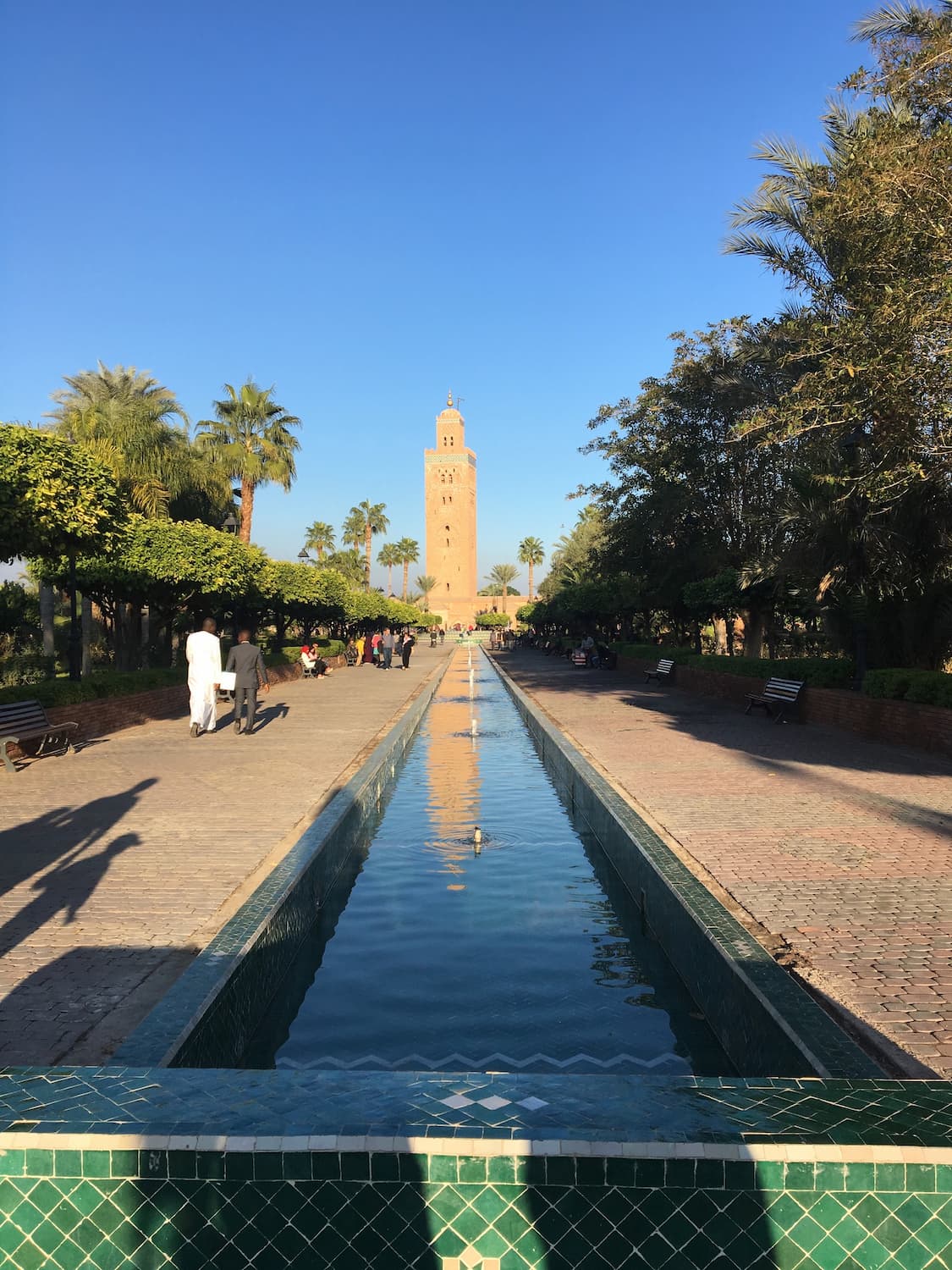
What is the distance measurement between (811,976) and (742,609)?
56.6ft

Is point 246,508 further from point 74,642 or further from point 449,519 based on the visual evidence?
point 449,519

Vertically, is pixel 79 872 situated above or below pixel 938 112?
below

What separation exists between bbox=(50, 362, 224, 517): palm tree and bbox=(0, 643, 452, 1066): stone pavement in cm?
1337

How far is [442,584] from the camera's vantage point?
120 m

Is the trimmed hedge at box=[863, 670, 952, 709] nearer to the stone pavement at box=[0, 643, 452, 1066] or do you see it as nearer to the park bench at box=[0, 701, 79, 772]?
the stone pavement at box=[0, 643, 452, 1066]

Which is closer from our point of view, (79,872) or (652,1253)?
(652,1253)

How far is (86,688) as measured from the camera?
13.4 m

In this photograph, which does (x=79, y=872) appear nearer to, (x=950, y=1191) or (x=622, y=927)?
(x=622, y=927)

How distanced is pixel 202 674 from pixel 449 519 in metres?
107

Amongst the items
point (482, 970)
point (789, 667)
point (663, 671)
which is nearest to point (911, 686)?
point (789, 667)

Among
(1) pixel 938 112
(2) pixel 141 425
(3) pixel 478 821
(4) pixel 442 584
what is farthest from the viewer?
(4) pixel 442 584

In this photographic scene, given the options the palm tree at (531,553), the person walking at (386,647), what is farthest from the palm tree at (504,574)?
the person walking at (386,647)

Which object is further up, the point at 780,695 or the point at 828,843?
the point at 780,695

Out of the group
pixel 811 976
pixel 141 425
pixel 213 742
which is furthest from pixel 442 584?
pixel 811 976
